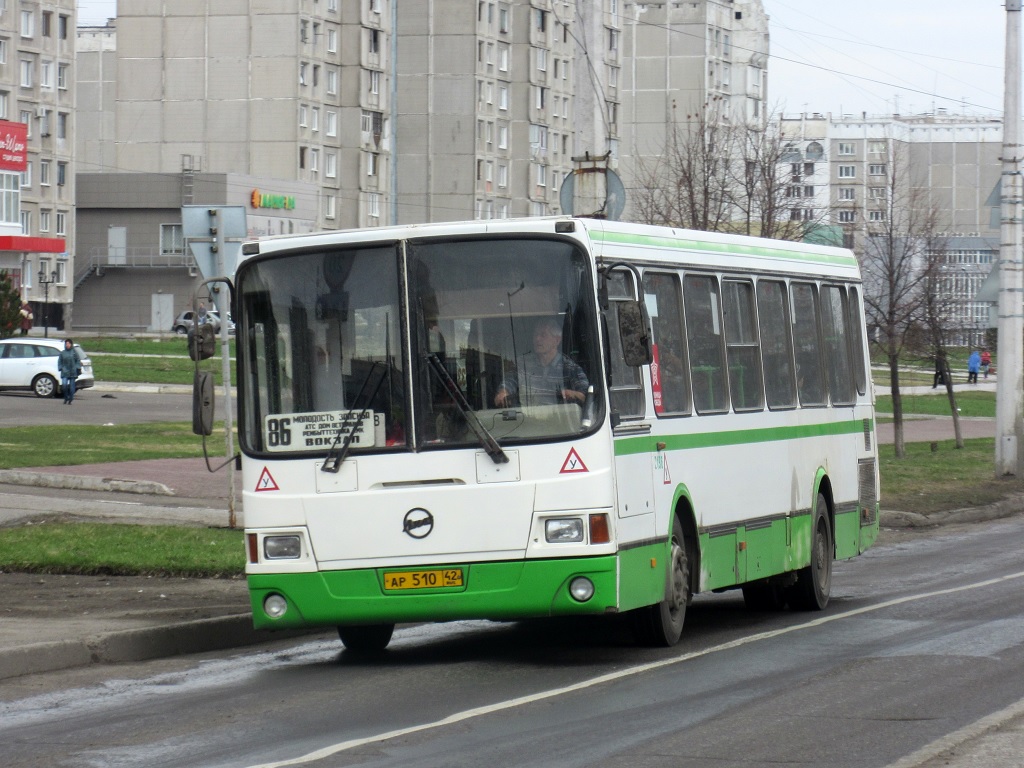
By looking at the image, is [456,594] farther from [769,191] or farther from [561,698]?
[769,191]

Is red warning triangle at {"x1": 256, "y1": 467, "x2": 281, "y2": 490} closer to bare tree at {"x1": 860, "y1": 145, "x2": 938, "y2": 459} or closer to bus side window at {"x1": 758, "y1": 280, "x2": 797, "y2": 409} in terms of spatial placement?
bus side window at {"x1": 758, "y1": 280, "x2": 797, "y2": 409}

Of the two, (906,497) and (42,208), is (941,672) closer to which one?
(906,497)

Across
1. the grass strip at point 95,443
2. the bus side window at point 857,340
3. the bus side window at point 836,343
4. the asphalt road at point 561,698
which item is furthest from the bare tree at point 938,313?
the asphalt road at point 561,698

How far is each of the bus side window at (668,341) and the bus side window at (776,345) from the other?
5.37 feet

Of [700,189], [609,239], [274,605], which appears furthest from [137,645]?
[700,189]

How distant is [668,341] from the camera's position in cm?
1180

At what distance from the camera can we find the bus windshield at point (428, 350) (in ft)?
34.0

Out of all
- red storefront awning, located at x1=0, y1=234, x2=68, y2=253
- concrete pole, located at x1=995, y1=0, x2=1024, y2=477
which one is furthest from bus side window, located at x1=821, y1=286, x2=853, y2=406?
red storefront awning, located at x1=0, y1=234, x2=68, y2=253

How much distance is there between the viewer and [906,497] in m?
25.5

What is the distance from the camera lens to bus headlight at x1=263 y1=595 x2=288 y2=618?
34.7 ft

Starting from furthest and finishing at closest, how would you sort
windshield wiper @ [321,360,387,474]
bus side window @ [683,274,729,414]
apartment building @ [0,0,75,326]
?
1. apartment building @ [0,0,75,326]
2. bus side window @ [683,274,729,414]
3. windshield wiper @ [321,360,387,474]

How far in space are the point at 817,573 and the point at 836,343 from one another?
2.15 m

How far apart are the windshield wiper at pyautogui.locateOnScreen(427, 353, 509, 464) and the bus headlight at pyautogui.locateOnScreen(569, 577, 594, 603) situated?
30.9 inches

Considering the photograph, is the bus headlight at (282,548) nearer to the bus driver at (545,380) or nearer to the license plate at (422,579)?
the license plate at (422,579)
